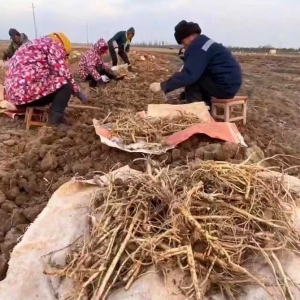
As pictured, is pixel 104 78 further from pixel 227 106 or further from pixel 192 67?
pixel 227 106

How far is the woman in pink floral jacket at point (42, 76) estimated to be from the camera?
5.05 meters

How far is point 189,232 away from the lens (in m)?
2.20

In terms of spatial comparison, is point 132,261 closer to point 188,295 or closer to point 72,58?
point 188,295

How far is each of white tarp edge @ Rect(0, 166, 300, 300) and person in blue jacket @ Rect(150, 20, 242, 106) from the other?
2.62m

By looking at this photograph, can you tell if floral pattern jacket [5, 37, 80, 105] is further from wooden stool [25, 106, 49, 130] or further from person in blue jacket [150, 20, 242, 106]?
person in blue jacket [150, 20, 242, 106]

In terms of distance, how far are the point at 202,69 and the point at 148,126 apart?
4.05 feet

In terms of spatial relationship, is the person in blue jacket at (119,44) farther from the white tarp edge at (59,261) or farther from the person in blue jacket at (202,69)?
the white tarp edge at (59,261)

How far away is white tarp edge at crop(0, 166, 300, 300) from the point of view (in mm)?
2016

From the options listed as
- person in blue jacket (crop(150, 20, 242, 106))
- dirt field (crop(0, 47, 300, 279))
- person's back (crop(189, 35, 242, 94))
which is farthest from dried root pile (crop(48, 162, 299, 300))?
person's back (crop(189, 35, 242, 94))

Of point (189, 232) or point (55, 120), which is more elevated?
point (189, 232)

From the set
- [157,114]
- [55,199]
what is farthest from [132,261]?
[157,114]

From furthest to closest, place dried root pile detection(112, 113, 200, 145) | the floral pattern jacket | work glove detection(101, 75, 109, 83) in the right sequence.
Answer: work glove detection(101, 75, 109, 83), the floral pattern jacket, dried root pile detection(112, 113, 200, 145)

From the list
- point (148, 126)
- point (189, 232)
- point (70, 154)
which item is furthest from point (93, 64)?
point (189, 232)

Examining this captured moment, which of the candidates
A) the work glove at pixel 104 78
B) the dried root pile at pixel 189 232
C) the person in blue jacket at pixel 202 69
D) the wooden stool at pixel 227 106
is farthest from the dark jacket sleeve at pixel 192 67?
the work glove at pixel 104 78
